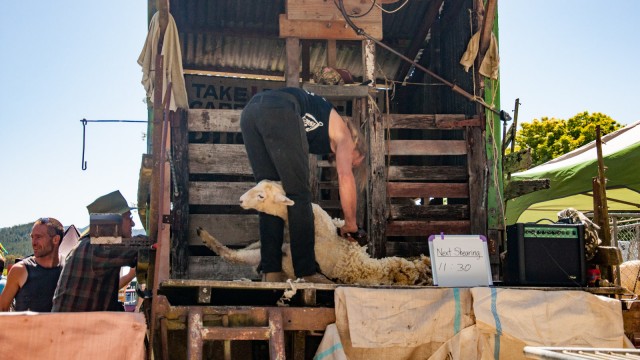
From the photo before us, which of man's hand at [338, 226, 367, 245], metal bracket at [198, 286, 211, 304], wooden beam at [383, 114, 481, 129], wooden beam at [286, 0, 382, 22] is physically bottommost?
metal bracket at [198, 286, 211, 304]

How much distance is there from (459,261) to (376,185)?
5.78ft

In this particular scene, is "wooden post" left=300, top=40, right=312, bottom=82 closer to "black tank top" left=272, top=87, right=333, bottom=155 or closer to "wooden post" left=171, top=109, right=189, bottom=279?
"wooden post" left=171, top=109, right=189, bottom=279

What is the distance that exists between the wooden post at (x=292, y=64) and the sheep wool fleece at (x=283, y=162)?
158cm

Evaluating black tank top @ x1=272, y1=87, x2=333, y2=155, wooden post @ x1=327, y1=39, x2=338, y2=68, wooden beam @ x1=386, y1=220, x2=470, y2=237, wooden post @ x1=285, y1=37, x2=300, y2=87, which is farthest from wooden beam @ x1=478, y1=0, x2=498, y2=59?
black tank top @ x1=272, y1=87, x2=333, y2=155

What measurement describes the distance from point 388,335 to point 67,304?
2.26 metres

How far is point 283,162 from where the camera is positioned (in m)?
4.68

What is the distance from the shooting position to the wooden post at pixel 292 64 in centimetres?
664

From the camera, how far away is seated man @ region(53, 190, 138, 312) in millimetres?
4332

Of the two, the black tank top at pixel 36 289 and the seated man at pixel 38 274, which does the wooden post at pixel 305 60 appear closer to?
the seated man at pixel 38 274

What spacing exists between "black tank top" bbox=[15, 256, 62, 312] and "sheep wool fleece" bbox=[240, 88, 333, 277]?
1880mm

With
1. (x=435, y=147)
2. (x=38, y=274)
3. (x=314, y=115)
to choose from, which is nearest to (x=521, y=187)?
(x=435, y=147)

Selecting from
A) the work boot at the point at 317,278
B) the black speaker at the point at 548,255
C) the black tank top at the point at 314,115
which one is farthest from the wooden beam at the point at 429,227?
the work boot at the point at 317,278

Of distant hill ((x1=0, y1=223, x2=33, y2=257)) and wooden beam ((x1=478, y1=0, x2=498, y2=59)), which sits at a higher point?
wooden beam ((x1=478, y1=0, x2=498, y2=59))

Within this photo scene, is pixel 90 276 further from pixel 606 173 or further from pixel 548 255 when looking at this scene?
pixel 606 173
